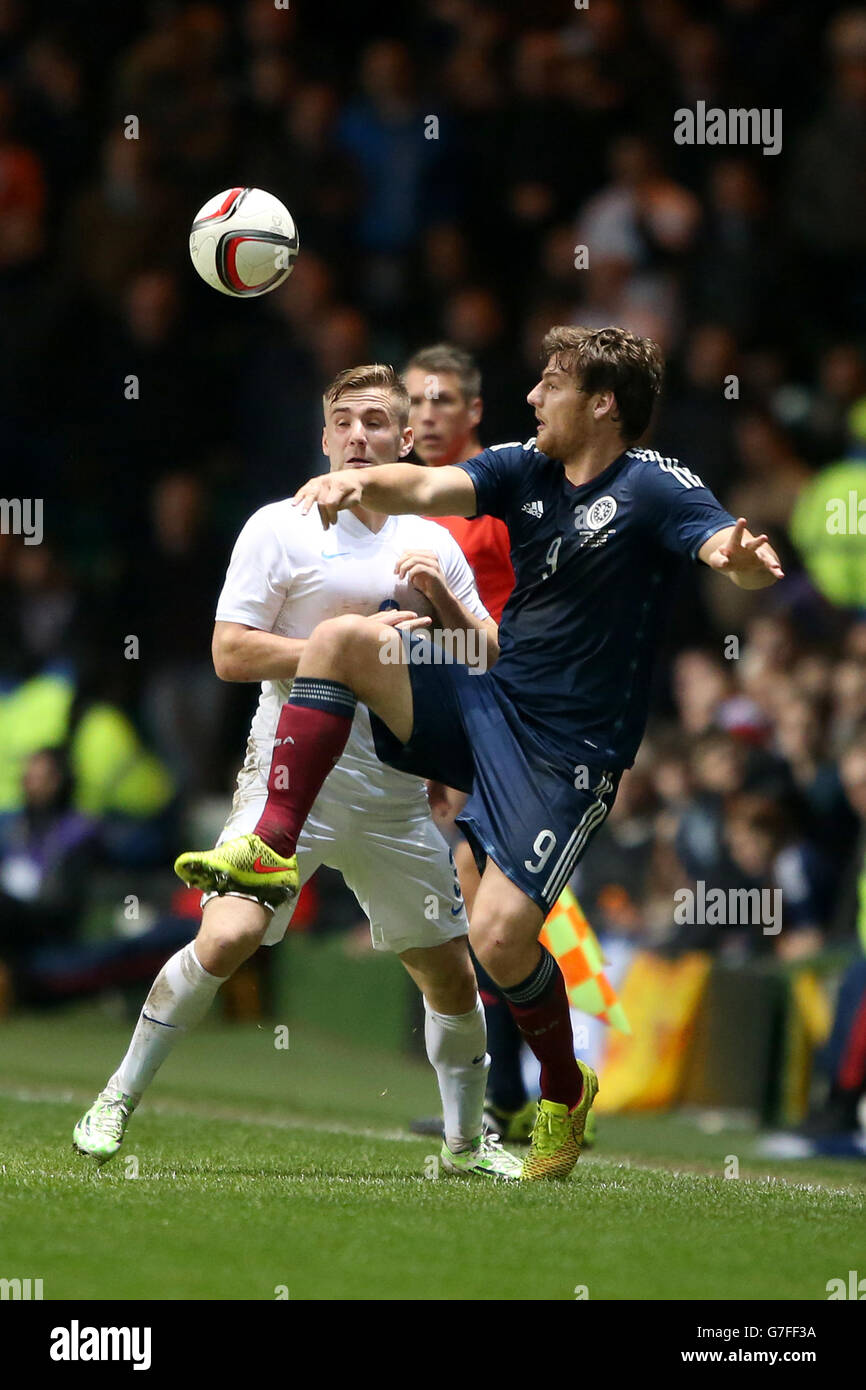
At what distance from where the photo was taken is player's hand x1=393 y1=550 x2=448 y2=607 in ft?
18.7

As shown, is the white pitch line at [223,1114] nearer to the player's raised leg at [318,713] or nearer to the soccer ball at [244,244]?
the player's raised leg at [318,713]

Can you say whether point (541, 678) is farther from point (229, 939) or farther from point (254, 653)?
point (229, 939)

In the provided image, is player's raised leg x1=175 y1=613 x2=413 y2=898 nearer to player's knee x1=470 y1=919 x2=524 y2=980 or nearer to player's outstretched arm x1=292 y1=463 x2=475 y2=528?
player's outstretched arm x1=292 y1=463 x2=475 y2=528

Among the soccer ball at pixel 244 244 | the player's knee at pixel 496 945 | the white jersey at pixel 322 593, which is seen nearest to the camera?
the player's knee at pixel 496 945

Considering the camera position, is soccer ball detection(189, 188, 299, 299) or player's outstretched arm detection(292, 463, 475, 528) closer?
player's outstretched arm detection(292, 463, 475, 528)

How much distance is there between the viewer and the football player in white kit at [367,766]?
5.91 m

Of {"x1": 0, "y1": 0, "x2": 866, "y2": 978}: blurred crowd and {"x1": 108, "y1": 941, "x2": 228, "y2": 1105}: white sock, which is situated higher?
{"x1": 0, "y1": 0, "x2": 866, "y2": 978}: blurred crowd

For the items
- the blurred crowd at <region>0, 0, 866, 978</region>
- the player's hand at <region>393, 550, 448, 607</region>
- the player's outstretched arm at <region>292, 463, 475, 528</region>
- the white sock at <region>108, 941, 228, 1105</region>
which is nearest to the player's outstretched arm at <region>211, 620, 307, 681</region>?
the player's hand at <region>393, 550, 448, 607</region>

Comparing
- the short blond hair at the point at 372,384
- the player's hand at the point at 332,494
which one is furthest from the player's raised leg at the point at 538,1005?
the short blond hair at the point at 372,384

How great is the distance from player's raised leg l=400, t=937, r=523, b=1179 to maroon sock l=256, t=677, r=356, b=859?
736 mm

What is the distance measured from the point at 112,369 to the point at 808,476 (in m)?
5.36

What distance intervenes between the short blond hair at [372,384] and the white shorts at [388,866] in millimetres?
1204

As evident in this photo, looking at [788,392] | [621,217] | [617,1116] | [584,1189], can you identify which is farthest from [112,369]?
[584,1189]

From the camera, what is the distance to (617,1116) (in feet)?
30.9
